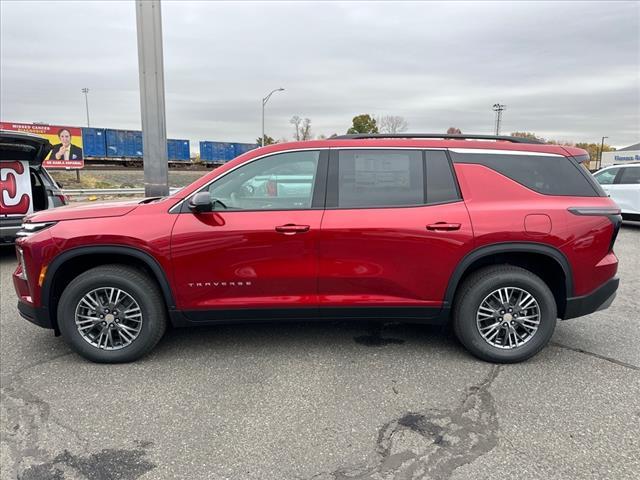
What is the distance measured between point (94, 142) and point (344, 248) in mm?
43206

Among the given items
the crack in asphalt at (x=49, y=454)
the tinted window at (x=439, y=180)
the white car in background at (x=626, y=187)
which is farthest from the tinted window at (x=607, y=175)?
the crack in asphalt at (x=49, y=454)

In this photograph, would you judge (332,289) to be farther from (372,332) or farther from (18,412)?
(18,412)

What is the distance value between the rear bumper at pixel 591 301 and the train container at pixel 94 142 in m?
43.6

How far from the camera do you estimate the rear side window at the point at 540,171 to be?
3.68 metres

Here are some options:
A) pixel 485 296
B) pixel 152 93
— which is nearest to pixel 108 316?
pixel 485 296

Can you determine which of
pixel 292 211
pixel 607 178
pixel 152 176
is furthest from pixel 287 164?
pixel 607 178

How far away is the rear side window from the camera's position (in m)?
3.68

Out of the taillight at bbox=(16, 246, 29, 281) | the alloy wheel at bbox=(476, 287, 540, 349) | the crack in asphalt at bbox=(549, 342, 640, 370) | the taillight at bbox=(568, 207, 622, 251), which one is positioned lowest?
the crack in asphalt at bbox=(549, 342, 640, 370)

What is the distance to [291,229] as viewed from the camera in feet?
11.5

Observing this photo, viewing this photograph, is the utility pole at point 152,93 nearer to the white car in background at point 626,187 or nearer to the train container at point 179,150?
the white car in background at point 626,187

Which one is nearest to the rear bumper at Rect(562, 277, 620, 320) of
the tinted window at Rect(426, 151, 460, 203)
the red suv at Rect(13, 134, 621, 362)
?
the red suv at Rect(13, 134, 621, 362)

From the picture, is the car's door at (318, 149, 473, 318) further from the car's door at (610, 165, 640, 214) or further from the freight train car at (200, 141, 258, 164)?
the freight train car at (200, 141, 258, 164)

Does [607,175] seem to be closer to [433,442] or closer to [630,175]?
[630,175]

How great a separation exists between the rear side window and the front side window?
123cm
